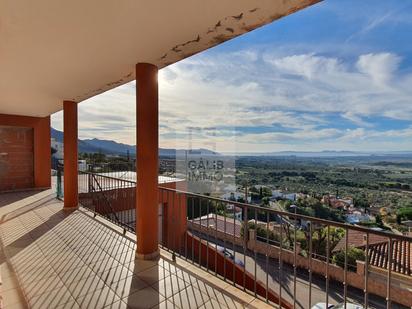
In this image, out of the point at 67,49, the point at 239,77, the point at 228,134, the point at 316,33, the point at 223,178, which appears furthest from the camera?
the point at 239,77

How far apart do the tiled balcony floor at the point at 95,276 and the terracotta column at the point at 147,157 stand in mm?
261

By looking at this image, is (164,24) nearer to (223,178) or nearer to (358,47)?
(223,178)

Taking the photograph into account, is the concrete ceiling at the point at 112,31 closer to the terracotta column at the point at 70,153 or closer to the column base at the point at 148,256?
the terracotta column at the point at 70,153

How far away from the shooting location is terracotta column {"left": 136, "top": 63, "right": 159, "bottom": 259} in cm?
300

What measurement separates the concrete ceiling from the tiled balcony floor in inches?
96.9

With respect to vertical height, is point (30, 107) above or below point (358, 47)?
below

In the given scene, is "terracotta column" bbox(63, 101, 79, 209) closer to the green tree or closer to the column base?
the column base

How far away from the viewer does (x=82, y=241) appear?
3.56 m

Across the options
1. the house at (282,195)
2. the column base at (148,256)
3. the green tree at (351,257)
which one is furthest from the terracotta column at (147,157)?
the house at (282,195)

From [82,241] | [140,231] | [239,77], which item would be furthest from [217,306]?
[239,77]

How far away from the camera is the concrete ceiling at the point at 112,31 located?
1798 mm

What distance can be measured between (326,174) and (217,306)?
849 centimetres

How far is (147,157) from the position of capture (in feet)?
9.97

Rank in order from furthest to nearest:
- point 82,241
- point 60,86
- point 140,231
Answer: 1. point 60,86
2. point 82,241
3. point 140,231
